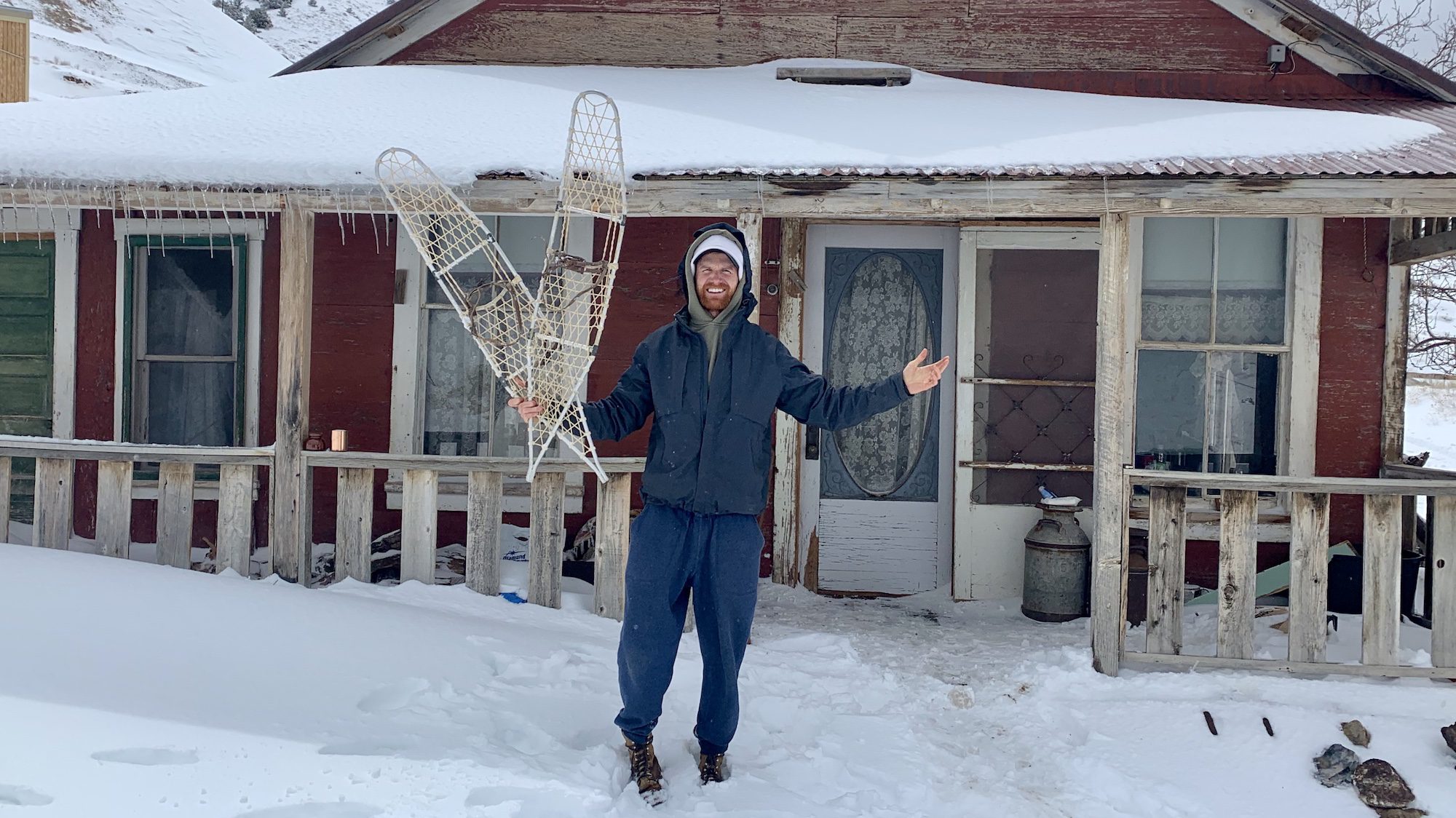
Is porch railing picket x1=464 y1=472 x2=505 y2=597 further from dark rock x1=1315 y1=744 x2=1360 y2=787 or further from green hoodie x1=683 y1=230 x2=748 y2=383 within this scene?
dark rock x1=1315 y1=744 x2=1360 y2=787

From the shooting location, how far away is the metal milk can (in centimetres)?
636

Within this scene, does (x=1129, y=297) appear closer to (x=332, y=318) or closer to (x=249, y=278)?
(x=332, y=318)

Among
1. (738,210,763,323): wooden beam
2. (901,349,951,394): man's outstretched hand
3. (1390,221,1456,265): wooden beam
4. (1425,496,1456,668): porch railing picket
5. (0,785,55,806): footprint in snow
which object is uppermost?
(1390,221,1456,265): wooden beam

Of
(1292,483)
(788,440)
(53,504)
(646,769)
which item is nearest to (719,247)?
(646,769)

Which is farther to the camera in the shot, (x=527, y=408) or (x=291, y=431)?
(x=291, y=431)

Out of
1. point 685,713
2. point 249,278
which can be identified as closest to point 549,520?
point 685,713

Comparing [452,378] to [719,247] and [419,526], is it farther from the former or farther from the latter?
[719,247]

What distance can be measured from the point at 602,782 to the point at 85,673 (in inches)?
72.1

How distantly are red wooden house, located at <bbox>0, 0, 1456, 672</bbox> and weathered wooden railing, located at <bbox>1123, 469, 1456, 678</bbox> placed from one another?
1.03m

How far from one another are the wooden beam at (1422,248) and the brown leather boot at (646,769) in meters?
5.05

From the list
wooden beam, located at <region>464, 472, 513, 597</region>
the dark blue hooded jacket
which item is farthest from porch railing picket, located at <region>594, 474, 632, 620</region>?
the dark blue hooded jacket

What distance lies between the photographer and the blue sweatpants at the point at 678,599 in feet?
11.4

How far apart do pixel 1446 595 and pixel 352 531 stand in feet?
17.6

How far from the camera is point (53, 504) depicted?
552cm
